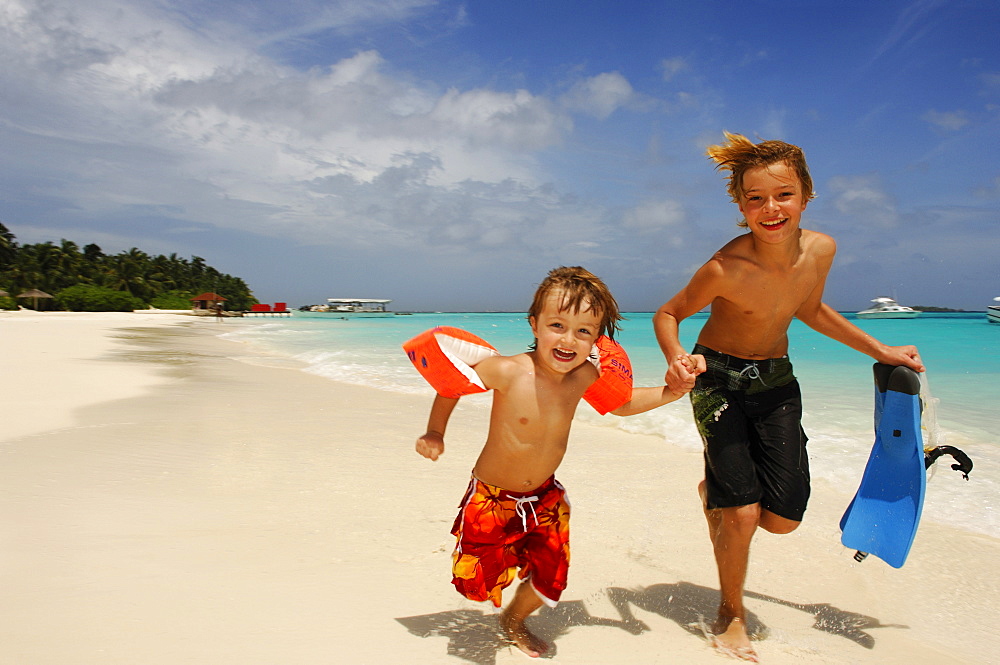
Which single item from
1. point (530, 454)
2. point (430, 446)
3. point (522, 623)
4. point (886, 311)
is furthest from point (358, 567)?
point (886, 311)

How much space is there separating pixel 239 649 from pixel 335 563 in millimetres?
825

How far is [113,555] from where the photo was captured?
2822 millimetres

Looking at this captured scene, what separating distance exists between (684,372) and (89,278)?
69238 mm

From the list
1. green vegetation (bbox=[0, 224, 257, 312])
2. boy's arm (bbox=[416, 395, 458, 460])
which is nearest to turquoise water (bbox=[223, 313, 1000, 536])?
boy's arm (bbox=[416, 395, 458, 460])

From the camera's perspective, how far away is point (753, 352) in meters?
2.76

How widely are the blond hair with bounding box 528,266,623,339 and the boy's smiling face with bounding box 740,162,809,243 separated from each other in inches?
30.0

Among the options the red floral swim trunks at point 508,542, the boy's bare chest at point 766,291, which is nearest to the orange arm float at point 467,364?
the red floral swim trunks at point 508,542

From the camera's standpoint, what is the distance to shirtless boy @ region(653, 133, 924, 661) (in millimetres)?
2615

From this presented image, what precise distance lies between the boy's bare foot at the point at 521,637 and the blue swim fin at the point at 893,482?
1.47 m

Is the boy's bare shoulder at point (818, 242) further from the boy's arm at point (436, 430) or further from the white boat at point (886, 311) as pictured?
the white boat at point (886, 311)

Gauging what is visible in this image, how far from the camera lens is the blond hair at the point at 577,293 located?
2344 millimetres

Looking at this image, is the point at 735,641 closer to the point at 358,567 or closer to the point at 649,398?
the point at 649,398

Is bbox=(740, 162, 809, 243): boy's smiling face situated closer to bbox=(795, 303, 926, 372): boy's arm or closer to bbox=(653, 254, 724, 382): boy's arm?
bbox=(653, 254, 724, 382): boy's arm

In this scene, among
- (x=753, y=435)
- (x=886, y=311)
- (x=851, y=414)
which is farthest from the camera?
(x=886, y=311)
